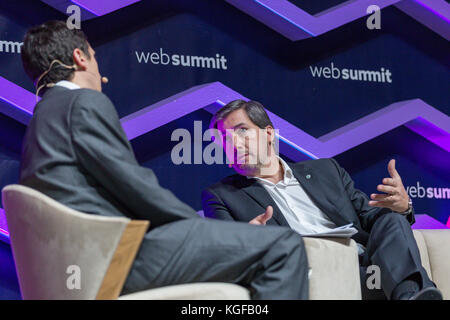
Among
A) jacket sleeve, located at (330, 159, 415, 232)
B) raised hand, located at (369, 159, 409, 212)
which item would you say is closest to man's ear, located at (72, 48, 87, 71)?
raised hand, located at (369, 159, 409, 212)

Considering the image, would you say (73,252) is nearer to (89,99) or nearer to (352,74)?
(89,99)

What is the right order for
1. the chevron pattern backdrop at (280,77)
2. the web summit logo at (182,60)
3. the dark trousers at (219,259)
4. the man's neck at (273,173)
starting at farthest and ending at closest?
the web summit logo at (182,60) < the chevron pattern backdrop at (280,77) < the man's neck at (273,173) < the dark trousers at (219,259)

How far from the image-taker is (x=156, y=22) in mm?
3670

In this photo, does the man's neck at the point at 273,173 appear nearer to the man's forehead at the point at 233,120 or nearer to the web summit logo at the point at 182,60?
the man's forehead at the point at 233,120

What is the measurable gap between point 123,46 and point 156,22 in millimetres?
276

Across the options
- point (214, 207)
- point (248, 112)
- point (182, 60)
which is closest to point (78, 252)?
point (214, 207)

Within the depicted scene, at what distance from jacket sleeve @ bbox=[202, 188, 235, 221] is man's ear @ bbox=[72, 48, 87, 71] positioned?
103 cm

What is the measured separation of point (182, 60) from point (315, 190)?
4.06 ft

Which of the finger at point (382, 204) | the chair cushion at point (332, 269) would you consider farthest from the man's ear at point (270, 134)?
the chair cushion at point (332, 269)

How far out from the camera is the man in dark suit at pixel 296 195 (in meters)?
2.71

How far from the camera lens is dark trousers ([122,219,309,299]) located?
190 cm

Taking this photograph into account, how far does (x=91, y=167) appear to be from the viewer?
191 centimetres
